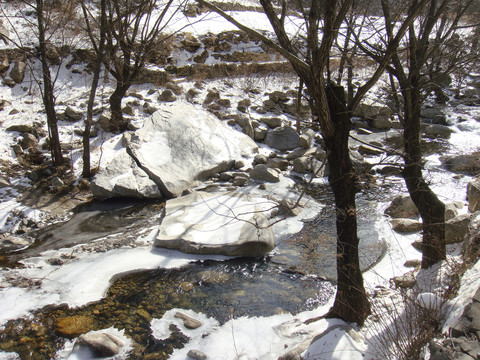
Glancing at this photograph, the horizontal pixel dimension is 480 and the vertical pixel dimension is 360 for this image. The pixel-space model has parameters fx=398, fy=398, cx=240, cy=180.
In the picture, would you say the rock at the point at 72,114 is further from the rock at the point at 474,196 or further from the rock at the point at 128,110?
the rock at the point at 474,196

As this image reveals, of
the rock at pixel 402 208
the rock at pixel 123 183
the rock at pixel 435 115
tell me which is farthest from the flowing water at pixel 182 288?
the rock at pixel 435 115

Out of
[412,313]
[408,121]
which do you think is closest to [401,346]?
[412,313]

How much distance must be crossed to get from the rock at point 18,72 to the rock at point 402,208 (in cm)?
991

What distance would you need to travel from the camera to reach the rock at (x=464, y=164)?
358 inches

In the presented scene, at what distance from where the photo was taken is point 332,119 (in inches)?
141

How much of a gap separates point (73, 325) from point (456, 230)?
5276mm

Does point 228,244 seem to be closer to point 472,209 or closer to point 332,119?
point 332,119

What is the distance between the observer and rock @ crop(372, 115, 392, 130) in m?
12.5

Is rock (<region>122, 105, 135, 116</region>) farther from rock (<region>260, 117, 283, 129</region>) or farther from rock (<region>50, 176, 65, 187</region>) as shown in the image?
rock (<region>260, 117, 283, 129</region>)

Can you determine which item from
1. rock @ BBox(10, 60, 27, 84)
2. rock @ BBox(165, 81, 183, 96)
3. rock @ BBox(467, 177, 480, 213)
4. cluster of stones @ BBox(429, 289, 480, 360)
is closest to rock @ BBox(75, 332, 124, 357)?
cluster of stones @ BBox(429, 289, 480, 360)

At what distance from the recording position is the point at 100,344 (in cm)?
396

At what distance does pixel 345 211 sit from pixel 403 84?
6.30 ft

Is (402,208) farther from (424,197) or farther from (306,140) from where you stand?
(306,140)

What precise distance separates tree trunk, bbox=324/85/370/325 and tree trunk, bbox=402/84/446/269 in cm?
142
